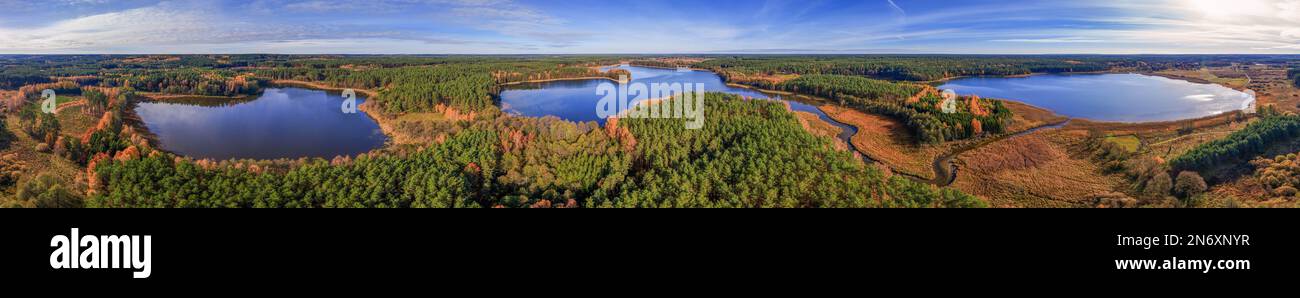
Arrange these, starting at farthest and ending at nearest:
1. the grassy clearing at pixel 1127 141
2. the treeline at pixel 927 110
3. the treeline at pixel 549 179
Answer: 1. the treeline at pixel 927 110
2. the grassy clearing at pixel 1127 141
3. the treeline at pixel 549 179

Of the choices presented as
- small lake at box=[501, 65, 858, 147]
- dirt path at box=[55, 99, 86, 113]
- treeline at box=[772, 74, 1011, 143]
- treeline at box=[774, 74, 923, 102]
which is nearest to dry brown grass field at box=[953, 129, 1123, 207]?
treeline at box=[772, 74, 1011, 143]

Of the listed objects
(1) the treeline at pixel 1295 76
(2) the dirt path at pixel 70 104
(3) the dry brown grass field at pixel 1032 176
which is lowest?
(3) the dry brown grass field at pixel 1032 176

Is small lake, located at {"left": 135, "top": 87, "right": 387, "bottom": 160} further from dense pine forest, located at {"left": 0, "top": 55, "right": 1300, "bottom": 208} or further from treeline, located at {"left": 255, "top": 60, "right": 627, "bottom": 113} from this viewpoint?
treeline, located at {"left": 255, "top": 60, "right": 627, "bottom": 113}

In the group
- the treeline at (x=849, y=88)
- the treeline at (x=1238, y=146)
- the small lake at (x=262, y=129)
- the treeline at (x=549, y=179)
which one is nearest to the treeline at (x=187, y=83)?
the small lake at (x=262, y=129)

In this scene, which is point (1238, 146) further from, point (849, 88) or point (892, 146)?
point (849, 88)

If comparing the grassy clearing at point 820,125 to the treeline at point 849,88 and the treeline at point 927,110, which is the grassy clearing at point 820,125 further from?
the treeline at point 849,88
